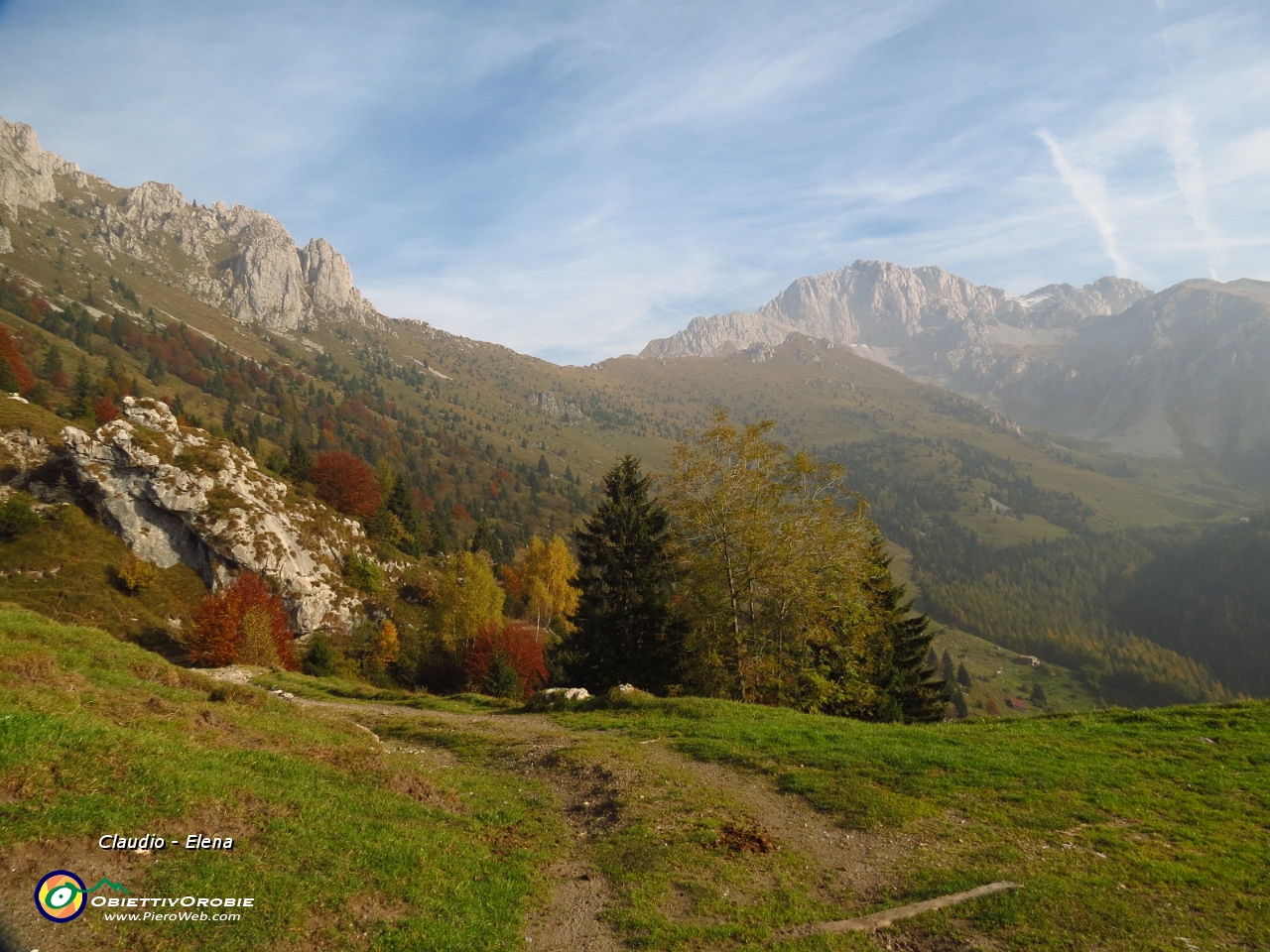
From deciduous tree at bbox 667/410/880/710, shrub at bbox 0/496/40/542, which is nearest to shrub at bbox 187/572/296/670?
shrub at bbox 0/496/40/542

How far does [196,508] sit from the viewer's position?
68.1 meters

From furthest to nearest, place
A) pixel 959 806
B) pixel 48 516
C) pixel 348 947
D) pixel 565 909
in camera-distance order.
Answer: pixel 48 516 < pixel 959 806 < pixel 565 909 < pixel 348 947

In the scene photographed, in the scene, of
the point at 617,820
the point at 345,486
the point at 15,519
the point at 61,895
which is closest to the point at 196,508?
the point at 15,519

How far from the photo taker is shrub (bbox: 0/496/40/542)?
56094 mm

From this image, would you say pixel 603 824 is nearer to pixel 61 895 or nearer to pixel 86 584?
pixel 61 895

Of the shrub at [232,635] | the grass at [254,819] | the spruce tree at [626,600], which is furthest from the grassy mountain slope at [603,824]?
the shrub at [232,635]

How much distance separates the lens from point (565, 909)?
430 inches

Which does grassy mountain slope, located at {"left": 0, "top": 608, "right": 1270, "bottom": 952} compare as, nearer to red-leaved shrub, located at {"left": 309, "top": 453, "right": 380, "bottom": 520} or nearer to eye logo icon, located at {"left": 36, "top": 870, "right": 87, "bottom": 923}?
eye logo icon, located at {"left": 36, "top": 870, "right": 87, "bottom": 923}

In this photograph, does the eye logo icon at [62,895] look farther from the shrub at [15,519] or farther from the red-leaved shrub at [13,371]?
the red-leaved shrub at [13,371]

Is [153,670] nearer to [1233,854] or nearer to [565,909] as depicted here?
[565,909]

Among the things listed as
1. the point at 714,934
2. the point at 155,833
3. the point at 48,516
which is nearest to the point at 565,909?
the point at 714,934

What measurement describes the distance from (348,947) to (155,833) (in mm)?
4001

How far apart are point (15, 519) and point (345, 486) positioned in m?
35.9

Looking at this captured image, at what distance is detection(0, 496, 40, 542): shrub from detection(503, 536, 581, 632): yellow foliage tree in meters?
58.6
